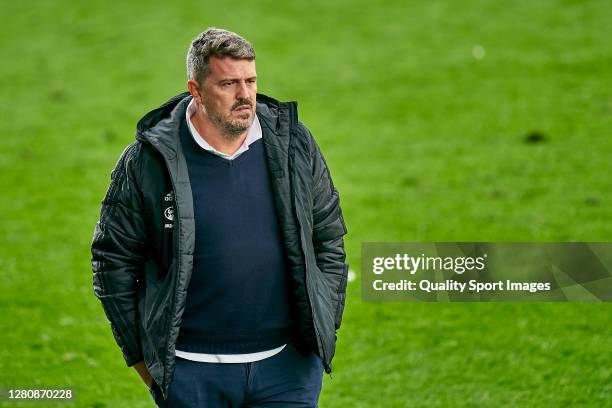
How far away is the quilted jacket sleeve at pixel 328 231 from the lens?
15.3ft

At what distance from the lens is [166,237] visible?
4.41 metres

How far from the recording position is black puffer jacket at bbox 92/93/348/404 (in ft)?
14.3

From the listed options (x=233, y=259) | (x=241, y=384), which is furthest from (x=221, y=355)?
(x=233, y=259)

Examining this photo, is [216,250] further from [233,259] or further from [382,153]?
[382,153]

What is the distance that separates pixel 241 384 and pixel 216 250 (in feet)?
1.93

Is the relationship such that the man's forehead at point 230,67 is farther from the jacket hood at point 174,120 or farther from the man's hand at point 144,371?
the man's hand at point 144,371

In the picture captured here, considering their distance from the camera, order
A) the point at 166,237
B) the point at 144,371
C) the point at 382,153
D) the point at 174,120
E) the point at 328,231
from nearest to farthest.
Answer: the point at 166,237 → the point at 174,120 → the point at 144,371 → the point at 328,231 → the point at 382,153

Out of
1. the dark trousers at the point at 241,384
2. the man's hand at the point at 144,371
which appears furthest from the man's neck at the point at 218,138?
the man's hand at the point at 144,371

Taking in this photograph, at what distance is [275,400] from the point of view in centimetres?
451

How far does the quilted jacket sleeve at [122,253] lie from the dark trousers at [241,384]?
0.29 meters

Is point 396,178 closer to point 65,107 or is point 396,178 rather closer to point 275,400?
point 65,107

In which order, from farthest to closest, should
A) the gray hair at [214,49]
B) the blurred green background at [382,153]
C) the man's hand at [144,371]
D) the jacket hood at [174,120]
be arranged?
the blurred green background at [382,153] < the man's hand at [144,371] < the jacket hood at [174,120] < the gray hair at [214,49]

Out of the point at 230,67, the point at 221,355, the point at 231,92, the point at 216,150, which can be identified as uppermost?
the point at 230,67

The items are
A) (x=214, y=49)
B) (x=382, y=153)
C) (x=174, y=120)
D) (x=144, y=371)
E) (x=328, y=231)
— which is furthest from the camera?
(x=382, y=153)
